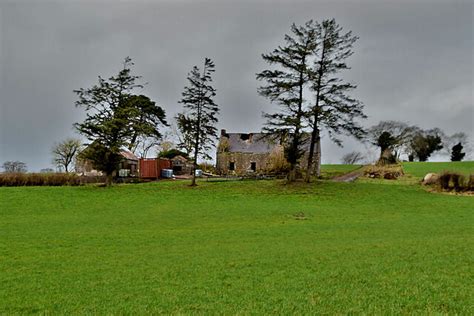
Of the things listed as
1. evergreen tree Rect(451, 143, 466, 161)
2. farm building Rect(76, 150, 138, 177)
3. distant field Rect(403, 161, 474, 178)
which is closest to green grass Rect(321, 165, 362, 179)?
distant field Rect(403, 161, 474, 178)

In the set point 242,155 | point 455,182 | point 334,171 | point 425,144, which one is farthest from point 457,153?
point 455,182

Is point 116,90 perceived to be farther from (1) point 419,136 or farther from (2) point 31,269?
(1) point 419,136

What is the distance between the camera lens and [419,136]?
272 ft

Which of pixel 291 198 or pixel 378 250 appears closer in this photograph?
pixel 378 250

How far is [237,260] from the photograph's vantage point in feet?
33.9

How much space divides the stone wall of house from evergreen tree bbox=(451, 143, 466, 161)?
5000 cm

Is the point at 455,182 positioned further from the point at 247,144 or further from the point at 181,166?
the point at 181,166

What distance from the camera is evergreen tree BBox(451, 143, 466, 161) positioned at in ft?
283

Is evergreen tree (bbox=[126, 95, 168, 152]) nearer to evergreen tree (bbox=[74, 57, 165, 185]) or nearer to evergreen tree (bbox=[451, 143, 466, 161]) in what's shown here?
evergreen tree (bbox=[74, 57, 165, 185])

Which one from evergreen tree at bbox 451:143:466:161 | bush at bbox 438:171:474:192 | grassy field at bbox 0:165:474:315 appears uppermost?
evergreen tree at bbox 451:143:466:161

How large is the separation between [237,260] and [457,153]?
9022 centimetres

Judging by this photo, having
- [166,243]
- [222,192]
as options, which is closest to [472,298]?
[166,243]

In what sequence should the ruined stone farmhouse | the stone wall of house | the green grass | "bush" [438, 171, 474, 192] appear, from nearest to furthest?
"bush" [438, 171, 474, 192] → the green grass → the stone wall of house → the ruined stone farmhouse

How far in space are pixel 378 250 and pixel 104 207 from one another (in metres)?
19.9
